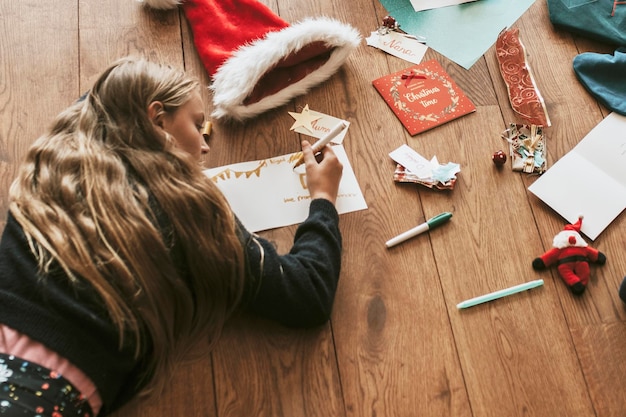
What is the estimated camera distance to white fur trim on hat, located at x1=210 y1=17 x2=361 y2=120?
4.31 feet

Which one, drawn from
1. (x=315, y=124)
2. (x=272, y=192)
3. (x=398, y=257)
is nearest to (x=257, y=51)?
(x=315, y=124)

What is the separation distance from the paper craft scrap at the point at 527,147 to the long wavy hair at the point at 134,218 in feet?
2.23

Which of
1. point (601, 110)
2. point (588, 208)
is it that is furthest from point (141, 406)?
point (601, 110)

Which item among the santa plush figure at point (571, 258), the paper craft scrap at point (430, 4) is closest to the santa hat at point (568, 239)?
the santa plush figure at point (571, 258)

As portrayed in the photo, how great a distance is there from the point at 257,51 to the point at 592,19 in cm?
84

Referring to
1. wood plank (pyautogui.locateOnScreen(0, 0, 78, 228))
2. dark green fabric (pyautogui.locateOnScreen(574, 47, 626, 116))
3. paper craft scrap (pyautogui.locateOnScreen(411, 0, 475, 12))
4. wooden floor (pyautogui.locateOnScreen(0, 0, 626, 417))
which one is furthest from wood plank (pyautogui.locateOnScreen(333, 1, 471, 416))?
wood plank (pyautogui.locateOnScreen(0, 0, 78, 228))

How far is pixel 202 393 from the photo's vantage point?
3.47 feet

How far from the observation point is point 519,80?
1.43 metres

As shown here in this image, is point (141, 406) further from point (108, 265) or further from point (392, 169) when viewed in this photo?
point (392, 169)

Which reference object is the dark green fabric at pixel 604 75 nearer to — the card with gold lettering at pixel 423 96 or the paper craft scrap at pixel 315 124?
the card with gold lettering at pixel 423 96

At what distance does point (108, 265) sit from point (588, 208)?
3.13 ft

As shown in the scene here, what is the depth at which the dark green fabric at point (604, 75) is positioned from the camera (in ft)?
4.63

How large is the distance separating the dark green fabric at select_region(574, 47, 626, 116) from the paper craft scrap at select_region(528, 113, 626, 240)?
0.29ft

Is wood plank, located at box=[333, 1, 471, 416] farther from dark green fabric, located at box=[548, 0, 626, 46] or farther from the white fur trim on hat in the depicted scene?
dark green fabric, located at box=[548, 0, 626, 46]
